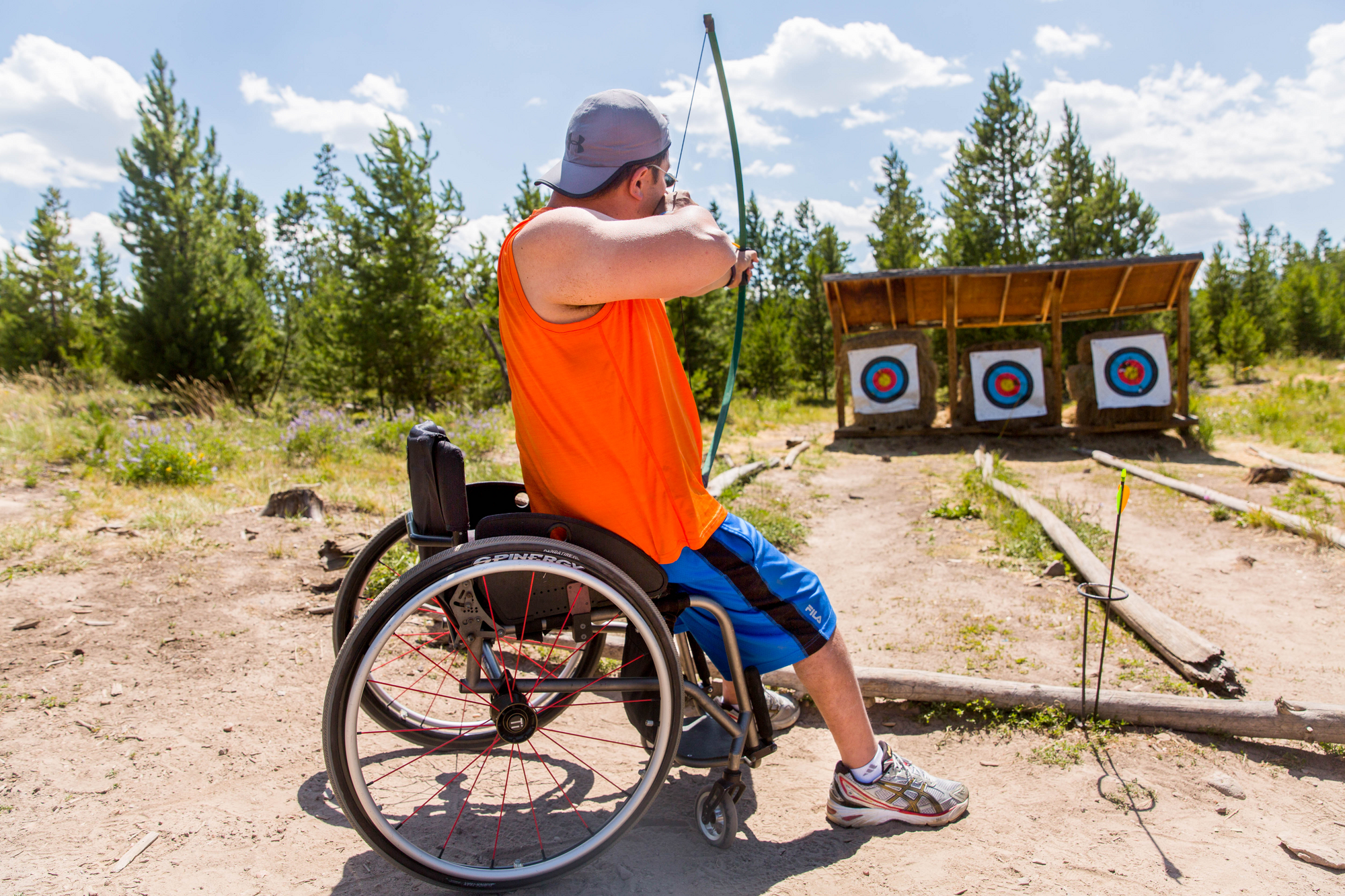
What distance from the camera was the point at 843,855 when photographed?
1.70 m

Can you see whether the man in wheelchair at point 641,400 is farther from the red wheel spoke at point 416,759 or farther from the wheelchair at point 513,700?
the red wheel spoke at point 416,759

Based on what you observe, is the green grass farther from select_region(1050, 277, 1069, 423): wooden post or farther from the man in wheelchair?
the man in wheelchair

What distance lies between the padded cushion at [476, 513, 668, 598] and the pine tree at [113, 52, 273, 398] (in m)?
12.8

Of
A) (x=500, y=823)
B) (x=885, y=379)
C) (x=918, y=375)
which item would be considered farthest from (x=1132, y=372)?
(x=500, y=823)

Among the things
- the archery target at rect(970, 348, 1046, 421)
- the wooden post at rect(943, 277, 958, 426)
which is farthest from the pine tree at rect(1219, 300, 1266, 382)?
the wooden post at rect(943, 277, 958, 426)

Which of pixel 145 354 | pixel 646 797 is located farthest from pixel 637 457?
pixel 145 354

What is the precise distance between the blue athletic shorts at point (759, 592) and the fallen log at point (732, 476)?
3.48 metres

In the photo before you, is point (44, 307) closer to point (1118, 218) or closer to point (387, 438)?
point (387, 438)

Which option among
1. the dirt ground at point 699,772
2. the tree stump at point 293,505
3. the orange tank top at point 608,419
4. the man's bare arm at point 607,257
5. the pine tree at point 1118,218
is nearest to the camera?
the man's bare arm at point 607,257

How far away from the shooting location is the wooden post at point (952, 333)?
10336 mm

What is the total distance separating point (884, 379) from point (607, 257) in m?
9.84

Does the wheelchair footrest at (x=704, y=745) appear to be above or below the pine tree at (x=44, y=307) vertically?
below

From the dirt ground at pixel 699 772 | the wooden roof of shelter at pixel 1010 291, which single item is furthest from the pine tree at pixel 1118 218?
the dirt ground at pixel 699 772

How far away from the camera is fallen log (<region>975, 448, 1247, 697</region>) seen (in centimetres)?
239
